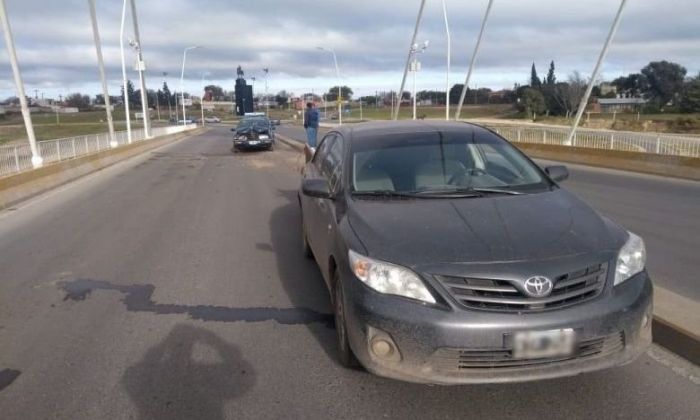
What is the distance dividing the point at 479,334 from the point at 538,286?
397mm

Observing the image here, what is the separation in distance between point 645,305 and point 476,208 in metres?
1.13

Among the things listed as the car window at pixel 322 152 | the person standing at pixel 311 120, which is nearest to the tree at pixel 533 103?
the person standing at pixel 311 120

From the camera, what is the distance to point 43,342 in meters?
4.35

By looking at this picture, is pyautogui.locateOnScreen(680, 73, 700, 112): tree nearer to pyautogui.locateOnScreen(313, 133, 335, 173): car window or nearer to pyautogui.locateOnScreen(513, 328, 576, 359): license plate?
pyautogui.locateOnScreen(313, 133, 335, 173): car window

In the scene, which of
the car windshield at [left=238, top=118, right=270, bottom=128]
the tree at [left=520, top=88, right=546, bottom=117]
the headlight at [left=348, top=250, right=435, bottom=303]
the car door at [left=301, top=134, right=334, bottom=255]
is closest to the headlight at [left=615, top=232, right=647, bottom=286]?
→ the headlight at [left=348, top=250, right=435, bottom=303]

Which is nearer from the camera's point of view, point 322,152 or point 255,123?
point 322,152

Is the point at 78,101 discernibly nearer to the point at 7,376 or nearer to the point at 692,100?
the point at 692,100

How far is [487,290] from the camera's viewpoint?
121 inches

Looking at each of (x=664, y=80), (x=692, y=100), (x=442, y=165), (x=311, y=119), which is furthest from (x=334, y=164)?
(x=664, y=80)

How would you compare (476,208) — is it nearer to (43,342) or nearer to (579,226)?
(579,226)

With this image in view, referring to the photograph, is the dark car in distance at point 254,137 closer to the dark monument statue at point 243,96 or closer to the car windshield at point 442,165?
the car windshield at point 442,165

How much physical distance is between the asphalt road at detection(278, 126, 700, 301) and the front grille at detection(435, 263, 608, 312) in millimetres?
2349

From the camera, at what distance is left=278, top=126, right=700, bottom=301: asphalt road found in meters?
5.72

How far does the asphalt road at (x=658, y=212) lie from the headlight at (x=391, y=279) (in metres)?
2.98
